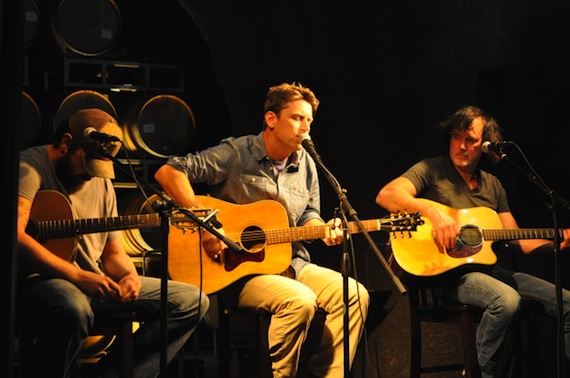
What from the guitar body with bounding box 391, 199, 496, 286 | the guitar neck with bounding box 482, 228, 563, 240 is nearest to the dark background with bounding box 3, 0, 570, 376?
the guitar neck with bounding box 482, 228, 563, 240

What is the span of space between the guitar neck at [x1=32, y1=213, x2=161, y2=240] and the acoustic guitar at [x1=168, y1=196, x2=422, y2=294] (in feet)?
1.37

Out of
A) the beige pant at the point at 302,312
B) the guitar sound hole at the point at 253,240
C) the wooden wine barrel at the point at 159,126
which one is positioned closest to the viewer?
the beige pant at the point at 302,312

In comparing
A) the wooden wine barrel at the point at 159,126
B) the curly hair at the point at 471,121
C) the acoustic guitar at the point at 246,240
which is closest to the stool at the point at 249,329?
the acoustic guitar at the point at 246,240

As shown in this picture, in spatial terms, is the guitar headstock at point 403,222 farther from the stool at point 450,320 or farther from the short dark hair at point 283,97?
the short dark hair at point 283,97

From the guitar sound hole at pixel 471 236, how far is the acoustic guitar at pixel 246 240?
63 cm

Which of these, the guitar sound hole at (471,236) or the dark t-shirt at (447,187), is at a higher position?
the dark t-shirt at (447,187)

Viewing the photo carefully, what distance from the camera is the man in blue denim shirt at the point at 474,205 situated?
180 inches

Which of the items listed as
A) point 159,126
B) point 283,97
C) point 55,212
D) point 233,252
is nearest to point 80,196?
point 55,212

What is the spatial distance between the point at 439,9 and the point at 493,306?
2.15 meters

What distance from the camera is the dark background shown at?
5.59 meters

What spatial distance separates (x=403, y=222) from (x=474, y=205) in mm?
903

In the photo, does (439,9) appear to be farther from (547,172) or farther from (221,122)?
(221,122)

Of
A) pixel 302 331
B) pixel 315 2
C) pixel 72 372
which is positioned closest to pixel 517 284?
pixel 302 331

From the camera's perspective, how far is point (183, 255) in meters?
4.32
